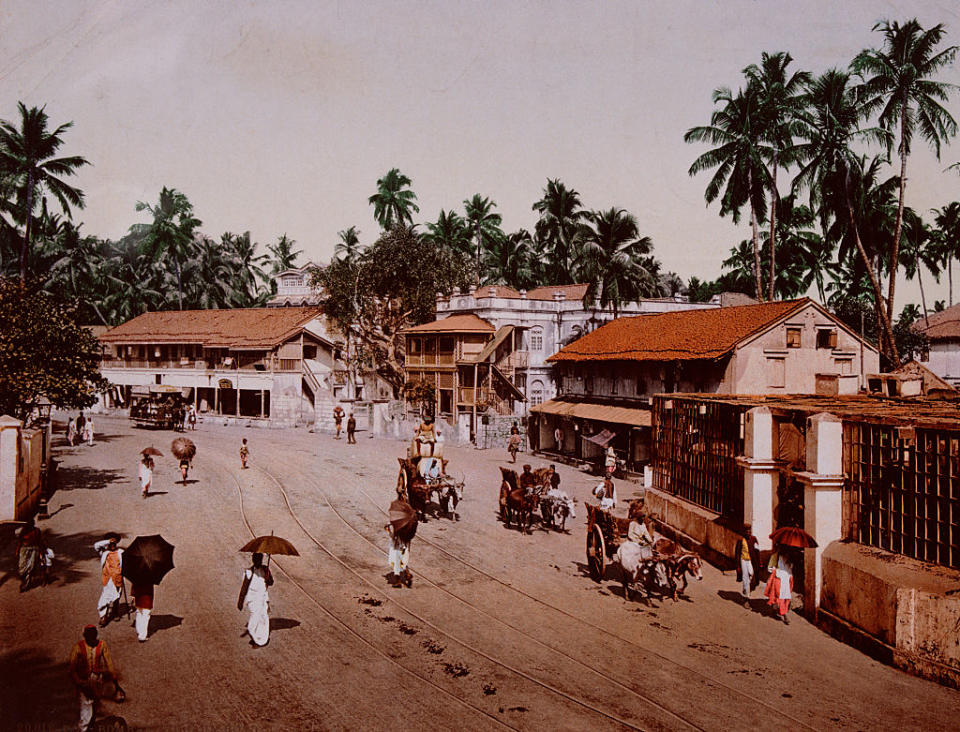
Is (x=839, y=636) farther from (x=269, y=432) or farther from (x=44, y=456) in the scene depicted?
(x=269, y=432)

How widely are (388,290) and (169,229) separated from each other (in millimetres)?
19737

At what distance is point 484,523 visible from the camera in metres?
23.4

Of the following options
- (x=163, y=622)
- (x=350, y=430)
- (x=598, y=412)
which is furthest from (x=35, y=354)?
(x=598, y=412)

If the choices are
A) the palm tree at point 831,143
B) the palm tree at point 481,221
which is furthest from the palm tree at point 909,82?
the palm tree at point 481,221

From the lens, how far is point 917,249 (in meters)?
49.8

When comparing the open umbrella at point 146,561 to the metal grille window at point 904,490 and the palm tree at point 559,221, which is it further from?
the palm tree at point 559,221

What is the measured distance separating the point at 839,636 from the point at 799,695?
3370mm

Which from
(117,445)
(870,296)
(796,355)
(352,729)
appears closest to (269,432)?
(117,445)

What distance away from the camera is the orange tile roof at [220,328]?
52.6 meters

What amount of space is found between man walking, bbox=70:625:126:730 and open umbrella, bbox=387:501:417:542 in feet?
21.0

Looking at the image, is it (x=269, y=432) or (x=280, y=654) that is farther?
(x=269, y=432)

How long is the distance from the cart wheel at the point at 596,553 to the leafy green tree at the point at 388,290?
42264 millimetres

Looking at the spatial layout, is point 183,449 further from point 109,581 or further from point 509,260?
point 509,260

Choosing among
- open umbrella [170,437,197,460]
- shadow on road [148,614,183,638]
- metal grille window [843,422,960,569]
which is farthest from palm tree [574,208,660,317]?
shadow on road [148,614,183,638]
